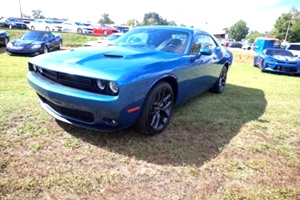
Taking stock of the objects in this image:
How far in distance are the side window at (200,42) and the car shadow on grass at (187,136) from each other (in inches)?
40.4

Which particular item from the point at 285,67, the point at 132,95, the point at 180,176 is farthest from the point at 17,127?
the point at 285,67

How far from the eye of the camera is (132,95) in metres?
2.49

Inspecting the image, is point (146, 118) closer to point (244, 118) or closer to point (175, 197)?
point (175, 197)

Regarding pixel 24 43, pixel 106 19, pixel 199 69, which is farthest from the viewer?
pixel 106 19

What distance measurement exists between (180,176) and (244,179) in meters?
0.64

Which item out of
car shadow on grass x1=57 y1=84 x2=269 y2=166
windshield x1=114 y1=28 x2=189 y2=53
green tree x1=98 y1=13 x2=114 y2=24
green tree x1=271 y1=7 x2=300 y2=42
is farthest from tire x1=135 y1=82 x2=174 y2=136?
green tree x1=98 y1=13 x2=114 y2=24

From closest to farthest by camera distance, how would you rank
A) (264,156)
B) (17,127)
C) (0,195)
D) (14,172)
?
(0,195) < (14,172) < (264,156) < (17,127)

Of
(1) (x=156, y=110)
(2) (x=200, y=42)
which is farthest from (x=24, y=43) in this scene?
(1) (x=156, y=110)

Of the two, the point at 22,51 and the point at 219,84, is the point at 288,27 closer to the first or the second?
the point at 22,51

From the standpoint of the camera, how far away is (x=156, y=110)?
10.0 feet

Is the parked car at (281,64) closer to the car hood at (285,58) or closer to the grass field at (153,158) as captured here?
the car hood at (285,58)

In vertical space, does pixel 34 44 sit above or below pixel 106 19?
below

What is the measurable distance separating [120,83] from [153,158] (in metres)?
0.91

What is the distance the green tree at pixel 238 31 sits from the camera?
90.3m
